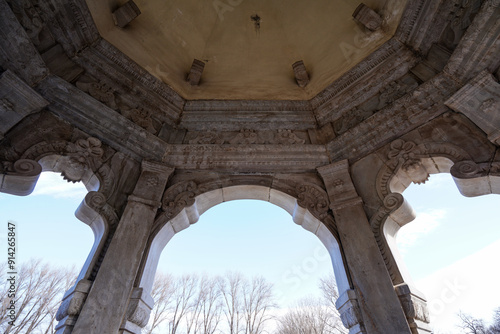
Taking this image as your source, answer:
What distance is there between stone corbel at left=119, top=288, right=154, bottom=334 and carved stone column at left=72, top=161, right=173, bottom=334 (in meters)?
0.04

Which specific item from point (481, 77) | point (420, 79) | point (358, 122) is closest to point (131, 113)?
point (358, 122)

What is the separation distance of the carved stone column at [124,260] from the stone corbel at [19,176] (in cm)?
112

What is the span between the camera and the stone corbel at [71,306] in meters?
2.58

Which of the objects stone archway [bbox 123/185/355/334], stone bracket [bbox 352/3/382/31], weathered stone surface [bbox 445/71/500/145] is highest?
stone bracket [bbox 352/3/382/31]

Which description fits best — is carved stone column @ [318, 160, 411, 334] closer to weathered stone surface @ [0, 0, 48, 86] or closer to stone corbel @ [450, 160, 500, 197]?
stone corbel @ [450, 160, 500, 197]

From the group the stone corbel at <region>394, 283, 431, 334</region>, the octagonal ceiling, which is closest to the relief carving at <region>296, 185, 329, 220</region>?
the stone corbel at <region>394, 283, 431, 334</region>

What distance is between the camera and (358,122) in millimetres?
4473

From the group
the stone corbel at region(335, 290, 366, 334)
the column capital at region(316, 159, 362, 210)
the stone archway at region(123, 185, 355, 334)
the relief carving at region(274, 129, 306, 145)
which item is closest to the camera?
the stone corbel at region(335, 290, 366, 334)

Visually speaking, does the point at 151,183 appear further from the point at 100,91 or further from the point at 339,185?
the point at 339,185

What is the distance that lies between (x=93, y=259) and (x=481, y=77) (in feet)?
17.1

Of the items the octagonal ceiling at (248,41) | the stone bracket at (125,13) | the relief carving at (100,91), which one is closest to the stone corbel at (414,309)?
the octagonal ceiling at (248,41)

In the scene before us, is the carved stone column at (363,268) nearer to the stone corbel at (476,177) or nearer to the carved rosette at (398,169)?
the carved rosette at (398,169)

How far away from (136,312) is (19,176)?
6.91 feet

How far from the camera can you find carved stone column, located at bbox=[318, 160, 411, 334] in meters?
2.65
